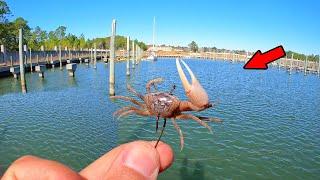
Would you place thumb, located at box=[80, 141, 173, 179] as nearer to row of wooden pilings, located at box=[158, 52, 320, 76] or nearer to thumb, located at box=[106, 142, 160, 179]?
thumb, located at box=[106, 142, 160, 179]

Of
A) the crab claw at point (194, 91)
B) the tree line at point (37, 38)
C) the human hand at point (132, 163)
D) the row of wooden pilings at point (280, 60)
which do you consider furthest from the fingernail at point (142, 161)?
the row of wooden pilings at point (280, 60)

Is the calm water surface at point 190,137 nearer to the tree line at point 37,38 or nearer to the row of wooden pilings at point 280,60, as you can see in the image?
the tree line at point 37,38

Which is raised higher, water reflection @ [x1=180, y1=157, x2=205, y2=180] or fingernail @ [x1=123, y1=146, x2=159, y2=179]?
fingernail @ [x1=123, y1=146, x2=159, y2=179]

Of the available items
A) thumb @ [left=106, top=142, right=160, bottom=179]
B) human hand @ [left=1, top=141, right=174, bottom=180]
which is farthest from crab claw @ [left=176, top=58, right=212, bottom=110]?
thumb @ [left=106, top=142, right=160, bottom=179]

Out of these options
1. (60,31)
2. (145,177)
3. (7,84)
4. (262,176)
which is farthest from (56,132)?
(60,31)

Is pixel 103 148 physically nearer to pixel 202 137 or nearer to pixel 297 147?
pixel 202 137

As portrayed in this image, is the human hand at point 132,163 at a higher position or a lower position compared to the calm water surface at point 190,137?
higher
